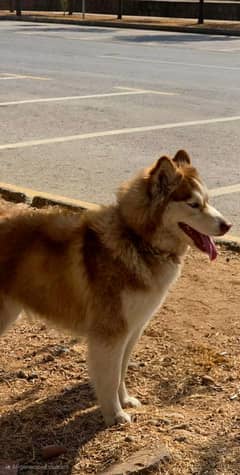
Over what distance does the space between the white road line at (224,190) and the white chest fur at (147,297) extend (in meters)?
4.08

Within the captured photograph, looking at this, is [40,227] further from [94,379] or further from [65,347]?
[65,347]

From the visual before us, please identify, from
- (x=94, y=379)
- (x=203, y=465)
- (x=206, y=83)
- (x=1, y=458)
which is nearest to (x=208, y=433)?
(x=203, y=465)

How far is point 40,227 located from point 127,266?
51 centimetres

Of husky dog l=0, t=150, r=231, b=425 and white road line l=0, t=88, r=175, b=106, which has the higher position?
husky dog l=0, t=150, r=231, b=425

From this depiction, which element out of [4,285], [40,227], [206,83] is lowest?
[206,83]

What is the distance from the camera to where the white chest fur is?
4094mm

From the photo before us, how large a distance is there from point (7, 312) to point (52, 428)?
68 cm

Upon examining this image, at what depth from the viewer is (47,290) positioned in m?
4.27

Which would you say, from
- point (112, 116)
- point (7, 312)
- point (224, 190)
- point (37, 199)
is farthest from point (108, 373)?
point (112, 116)

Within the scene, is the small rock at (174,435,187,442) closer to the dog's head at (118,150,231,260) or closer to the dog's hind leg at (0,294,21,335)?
the dog's head at (118,150,231,260)

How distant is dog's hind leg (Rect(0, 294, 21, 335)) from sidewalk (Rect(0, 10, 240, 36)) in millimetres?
24542

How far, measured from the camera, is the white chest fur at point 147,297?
409 centimetres

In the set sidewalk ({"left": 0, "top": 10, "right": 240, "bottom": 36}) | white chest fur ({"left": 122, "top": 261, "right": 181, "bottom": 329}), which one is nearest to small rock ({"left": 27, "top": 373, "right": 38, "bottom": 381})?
white chest fur ({"left": 122, "top": 261, "right": 181, "bottom": 329})

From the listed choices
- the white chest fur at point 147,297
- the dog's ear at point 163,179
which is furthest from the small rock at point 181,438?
the dog's ear at point 163,179
